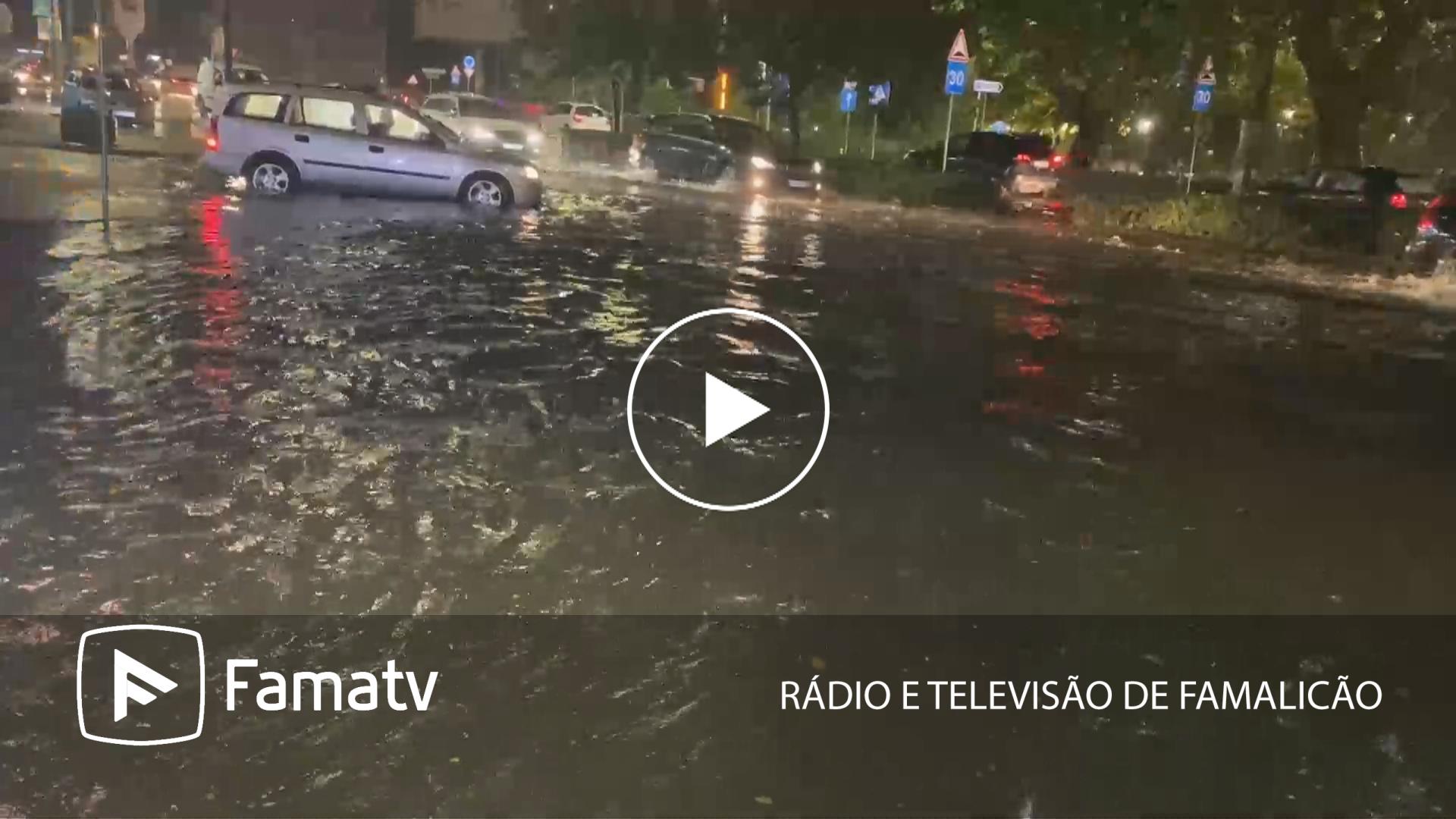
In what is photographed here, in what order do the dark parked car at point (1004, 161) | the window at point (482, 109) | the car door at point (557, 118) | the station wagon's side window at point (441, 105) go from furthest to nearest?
the car door at point (557, 118) → the window at point (482, 109) → the station wagon's side window at point (441, 105) → the dark parked car at point (1004, 161)

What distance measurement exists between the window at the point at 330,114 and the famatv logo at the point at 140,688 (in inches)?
483

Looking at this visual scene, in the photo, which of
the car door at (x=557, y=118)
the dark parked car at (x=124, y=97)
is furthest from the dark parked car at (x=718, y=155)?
the dark parked car at (x=124, y=97)

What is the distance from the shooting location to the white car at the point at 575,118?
93.6 feet

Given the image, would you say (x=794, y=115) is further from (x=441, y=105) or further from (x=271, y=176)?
(x=271, y=176)

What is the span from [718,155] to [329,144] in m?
9.60

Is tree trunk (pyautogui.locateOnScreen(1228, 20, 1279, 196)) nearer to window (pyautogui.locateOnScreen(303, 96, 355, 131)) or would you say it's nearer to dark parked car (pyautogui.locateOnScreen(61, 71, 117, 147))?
window (pyautogui.locateOnScreen(303, 96, 355, 131))

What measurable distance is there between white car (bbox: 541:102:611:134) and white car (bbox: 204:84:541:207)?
12.1m

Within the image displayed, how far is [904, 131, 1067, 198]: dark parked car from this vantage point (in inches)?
948

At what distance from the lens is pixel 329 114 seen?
15.0 meters

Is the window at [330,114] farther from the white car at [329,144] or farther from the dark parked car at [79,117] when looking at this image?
the dark parked car at [79,117]

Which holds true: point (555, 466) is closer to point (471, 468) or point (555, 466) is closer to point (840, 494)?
point (471, 468)

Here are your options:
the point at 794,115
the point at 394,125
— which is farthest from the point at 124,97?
the point at 794,115

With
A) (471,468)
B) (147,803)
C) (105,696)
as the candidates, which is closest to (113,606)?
(105,696)

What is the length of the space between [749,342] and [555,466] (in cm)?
296
